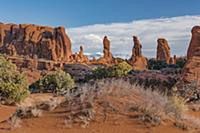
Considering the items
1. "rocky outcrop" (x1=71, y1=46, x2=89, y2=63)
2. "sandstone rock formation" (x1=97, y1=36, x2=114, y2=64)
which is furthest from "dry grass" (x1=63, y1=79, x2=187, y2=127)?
"rocky outcrop" (x1=71, y1=46, x2=89, y2=63)

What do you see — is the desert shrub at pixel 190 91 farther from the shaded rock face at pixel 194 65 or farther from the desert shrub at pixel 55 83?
the desert shrub at pixel 55 83

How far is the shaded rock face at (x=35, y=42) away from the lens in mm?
119000

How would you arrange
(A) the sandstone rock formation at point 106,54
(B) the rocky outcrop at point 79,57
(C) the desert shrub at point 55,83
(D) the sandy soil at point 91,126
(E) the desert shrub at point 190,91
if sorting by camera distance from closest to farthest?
(D) the sandy soil at point 91,126, (E) the desert shrub at point 190,91, (C) the desert shrub at point 55,83, (A) the sandstone rock formation at point 106,54, (B) the rocky outcrop at point 79,57

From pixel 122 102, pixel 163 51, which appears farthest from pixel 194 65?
pixel 163 51

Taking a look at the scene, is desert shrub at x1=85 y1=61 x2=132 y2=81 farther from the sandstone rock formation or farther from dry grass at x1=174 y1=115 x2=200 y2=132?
the sandstone rock formation

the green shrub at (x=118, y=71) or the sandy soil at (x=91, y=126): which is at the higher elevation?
the sandy soil at (x=91, y=126)

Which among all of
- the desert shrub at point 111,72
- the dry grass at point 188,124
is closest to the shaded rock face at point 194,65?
the dry grass at point 188,124

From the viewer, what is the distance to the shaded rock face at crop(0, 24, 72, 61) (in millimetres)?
119000

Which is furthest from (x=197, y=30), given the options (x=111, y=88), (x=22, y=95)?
(x=111, y=88)

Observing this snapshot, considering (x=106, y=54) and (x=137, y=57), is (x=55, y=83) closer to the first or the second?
(x=137, y=57)

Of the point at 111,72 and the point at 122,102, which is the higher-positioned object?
the point at 122,102

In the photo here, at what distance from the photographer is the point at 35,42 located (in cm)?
12331

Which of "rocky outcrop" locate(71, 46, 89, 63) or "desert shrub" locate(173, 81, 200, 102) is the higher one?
"rocky outcrop" locate(71, 46, 89, 63)

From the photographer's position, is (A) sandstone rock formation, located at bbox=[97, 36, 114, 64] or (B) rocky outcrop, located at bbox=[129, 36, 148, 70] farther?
(A) sandstone rock formation, located at bbox=[97, 36, 114, 64]
